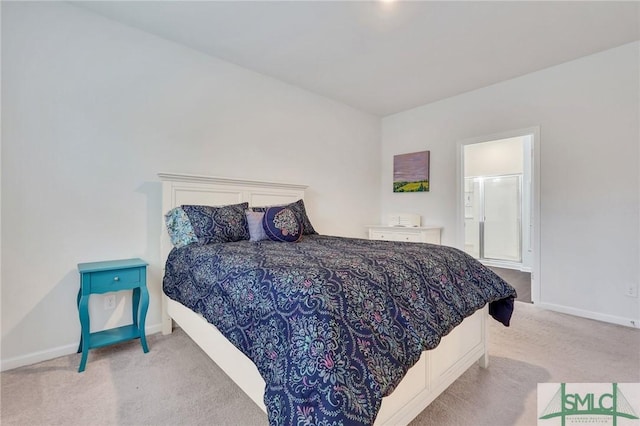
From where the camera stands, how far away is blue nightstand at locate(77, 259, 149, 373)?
190 centimetres

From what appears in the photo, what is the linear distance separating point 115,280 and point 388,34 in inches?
115

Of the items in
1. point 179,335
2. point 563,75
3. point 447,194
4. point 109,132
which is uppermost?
point 563,75

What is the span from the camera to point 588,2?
7.04 feet

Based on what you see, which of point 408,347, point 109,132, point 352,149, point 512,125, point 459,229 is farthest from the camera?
point 352,149

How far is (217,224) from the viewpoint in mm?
2340

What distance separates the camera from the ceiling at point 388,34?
2.21 m

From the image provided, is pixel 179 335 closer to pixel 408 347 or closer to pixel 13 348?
pixel 13 348

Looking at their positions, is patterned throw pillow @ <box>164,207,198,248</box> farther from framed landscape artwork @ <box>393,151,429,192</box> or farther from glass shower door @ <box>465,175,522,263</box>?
glass shower door @ <box>465,175,522,263</box>

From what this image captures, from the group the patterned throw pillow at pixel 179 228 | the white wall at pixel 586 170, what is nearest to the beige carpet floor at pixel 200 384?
the white wall at pixel 586 170

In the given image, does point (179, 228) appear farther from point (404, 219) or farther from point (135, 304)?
point (404, 219)

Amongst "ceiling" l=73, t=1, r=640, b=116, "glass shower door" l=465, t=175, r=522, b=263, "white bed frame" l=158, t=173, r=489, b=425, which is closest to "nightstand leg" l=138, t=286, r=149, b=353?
"white bed frame" l=158, t=173, r=489, b=425

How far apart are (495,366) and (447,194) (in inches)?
98.1

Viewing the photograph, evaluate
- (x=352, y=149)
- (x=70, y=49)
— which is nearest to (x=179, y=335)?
(x=70, y=49)

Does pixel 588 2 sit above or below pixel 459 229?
above
